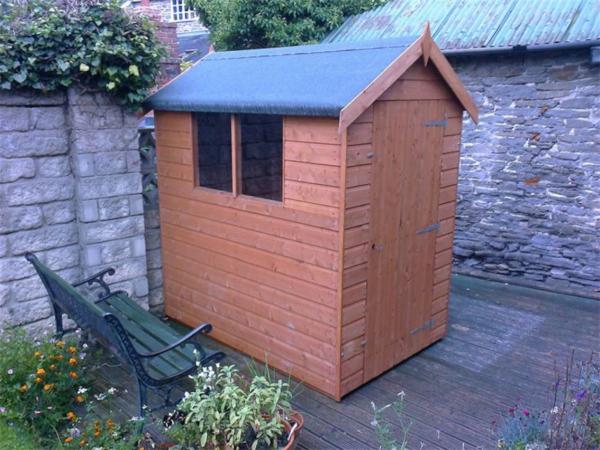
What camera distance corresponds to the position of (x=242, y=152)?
4.62 meters

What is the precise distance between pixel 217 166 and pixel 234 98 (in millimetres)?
839

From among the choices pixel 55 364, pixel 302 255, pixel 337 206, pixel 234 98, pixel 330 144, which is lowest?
pixel 55 364

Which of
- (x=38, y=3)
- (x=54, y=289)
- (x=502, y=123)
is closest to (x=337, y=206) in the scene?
(x=54, y=289)

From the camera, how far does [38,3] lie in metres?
4.46

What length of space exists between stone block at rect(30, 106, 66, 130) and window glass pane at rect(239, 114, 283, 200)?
5.09 ft

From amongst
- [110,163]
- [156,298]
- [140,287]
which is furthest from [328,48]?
[156,298]

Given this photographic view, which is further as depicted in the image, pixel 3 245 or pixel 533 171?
pixel 533 171

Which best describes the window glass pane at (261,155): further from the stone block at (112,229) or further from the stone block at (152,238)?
the stone block at (152,238)

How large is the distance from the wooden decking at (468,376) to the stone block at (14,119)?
2104 millimetres

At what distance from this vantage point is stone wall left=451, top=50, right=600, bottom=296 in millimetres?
6414

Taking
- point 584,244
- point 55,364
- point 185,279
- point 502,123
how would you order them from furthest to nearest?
point 502,123 < point 584,244 < point 185,279 < point 55,364

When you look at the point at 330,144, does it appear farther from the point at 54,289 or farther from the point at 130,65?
the point at 54,289

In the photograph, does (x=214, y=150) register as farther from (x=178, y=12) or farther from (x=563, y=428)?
(x=178, y=12)

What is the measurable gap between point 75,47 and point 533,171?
5328 millimetres
